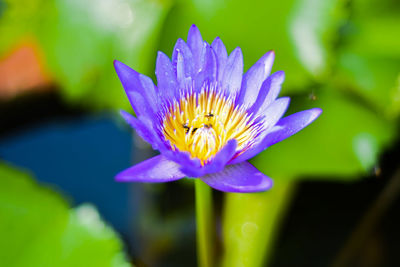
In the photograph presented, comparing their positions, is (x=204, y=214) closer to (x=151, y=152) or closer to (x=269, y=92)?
(x=269, y=92)

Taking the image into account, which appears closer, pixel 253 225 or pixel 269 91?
pixel 269 91

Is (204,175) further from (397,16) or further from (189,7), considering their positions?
(397,16)

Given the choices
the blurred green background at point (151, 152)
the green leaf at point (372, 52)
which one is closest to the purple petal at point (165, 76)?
the blurred green background at point (151, 152)

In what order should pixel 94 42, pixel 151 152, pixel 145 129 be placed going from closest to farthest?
pixel 145 129
pixel 94 42
pixel 151 152

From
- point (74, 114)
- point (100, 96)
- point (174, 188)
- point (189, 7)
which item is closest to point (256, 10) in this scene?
point (189, 7)

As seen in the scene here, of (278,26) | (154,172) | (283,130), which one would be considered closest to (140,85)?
(154,172)

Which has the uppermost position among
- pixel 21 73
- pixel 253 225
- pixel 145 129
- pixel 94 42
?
pixel 145 129

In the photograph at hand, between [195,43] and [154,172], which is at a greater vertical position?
[195,43]
